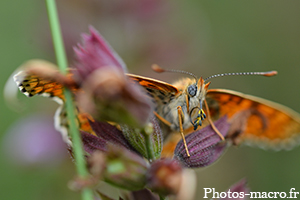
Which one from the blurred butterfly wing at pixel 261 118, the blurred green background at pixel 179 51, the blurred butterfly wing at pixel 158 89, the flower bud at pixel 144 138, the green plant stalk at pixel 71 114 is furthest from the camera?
the blurred green background at pixel 179 51

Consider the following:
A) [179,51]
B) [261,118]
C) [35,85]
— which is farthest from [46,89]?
[179,51]

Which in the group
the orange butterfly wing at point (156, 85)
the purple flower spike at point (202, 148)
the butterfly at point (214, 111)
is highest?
the orange butterfly wing at point (156, 85)

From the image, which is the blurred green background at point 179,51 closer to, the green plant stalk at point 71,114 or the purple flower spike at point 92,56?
the green plant stalk at point 71,114

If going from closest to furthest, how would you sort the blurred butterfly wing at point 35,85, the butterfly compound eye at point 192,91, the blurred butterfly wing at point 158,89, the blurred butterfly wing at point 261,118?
1. the blurred butterfly wing at point 35,85
2. the blurred butterfly wing at point 158,89
3. the butterfly compound eye at point 192,91
4. the blurred butterfly wing at point 261,118

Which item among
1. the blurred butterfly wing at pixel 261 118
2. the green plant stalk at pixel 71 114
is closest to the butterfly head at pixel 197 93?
the blurred butterfly wing at pixel 261 118

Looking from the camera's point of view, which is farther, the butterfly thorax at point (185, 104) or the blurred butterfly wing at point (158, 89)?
the butterfly thorax at point (185, 104)

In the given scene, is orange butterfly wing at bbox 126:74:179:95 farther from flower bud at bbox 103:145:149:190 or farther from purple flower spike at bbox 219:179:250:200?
purple flower spike at bbox 219:179:250:200

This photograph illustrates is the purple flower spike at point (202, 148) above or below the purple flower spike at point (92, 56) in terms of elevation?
below
